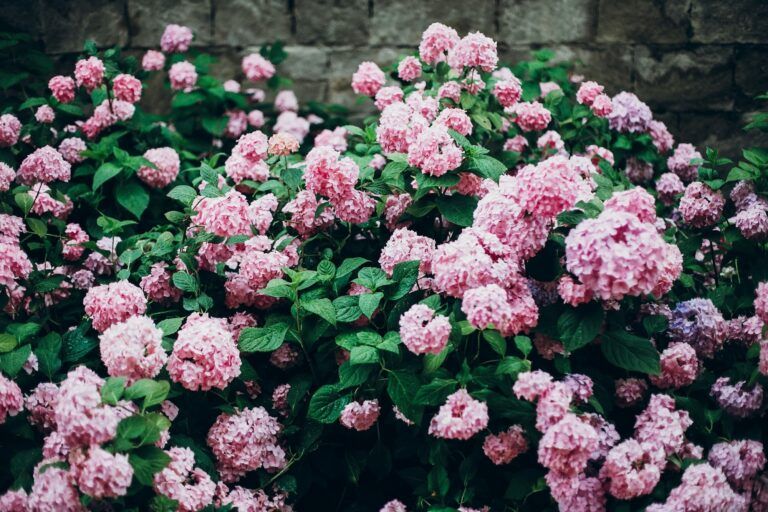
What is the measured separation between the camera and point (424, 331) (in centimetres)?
157

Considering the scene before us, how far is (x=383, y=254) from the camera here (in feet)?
6.16

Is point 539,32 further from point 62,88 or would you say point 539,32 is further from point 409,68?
point 62,88

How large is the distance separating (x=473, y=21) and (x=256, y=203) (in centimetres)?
187

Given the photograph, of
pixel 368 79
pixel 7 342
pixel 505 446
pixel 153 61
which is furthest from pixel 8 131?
pixel 505 446

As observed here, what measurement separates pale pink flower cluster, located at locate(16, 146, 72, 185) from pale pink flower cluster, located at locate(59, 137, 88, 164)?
0.65ft

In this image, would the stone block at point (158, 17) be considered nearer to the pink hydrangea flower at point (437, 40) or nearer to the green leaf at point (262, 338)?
the pink hydrangea flower at point (437, 40)

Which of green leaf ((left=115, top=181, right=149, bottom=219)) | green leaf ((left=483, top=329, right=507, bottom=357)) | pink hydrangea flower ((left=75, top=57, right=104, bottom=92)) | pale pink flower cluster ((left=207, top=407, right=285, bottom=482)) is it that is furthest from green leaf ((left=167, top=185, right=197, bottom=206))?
green leaf ((left=483, top=329, right=507, bottom=357))

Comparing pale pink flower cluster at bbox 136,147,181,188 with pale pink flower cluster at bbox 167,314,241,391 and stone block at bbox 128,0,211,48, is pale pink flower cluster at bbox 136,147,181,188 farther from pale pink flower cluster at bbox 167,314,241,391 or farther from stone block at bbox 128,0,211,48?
stone block at bbox 128,0,211,48

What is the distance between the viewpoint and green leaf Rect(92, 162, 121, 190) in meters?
2.42

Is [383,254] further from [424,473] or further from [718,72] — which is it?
[718,72]

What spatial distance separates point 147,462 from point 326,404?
464mm

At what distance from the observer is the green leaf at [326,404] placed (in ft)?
5.87

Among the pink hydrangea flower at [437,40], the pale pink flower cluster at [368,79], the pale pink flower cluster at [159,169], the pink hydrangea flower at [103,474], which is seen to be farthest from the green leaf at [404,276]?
the pale pink flower cluster at [159,169]

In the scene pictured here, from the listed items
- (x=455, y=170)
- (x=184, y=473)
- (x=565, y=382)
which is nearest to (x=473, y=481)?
(x=565, y=382)
